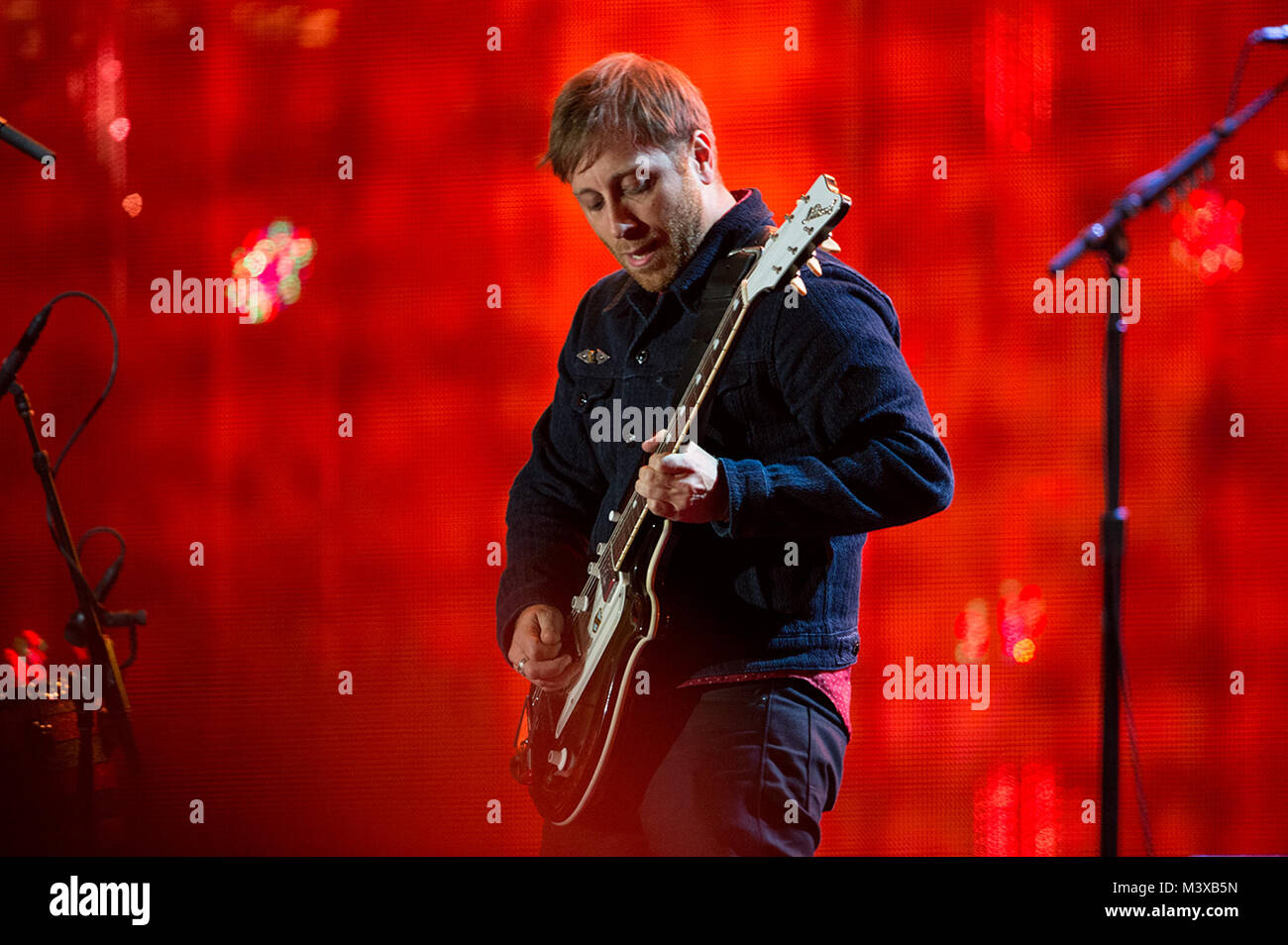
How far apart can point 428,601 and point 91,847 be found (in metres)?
0.87

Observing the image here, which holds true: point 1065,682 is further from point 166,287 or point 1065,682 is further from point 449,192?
point 166,287

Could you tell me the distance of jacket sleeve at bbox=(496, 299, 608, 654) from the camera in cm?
196

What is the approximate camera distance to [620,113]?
183 cm

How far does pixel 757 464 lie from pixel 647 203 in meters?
0.47

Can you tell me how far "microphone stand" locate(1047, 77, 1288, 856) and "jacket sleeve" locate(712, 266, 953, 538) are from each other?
9.2 inches

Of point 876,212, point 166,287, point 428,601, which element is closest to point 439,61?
point 166,287

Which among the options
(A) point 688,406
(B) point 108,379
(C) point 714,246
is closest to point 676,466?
(A) point 688,406

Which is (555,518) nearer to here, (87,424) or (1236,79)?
(87,424)

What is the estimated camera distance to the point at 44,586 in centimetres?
272

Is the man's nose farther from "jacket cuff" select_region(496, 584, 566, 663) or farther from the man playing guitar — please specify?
"jacket cuff" select_region(496, 584, 566, 663)

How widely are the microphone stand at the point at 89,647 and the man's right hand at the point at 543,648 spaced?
107 cm

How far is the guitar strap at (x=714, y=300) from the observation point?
1770 mm

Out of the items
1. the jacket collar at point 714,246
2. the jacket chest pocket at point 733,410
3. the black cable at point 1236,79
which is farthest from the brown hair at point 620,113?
the black cable at point 1236,79
